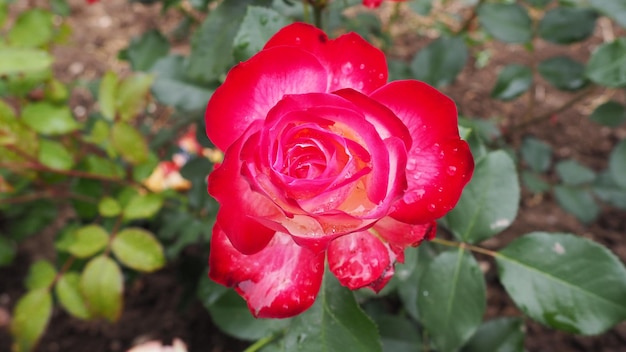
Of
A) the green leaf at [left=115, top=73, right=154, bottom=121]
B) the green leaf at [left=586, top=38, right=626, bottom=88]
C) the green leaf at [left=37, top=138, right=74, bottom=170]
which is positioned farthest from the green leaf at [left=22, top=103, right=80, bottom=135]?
the green leaf at [left=586, top=38, right=626, bottom=88]

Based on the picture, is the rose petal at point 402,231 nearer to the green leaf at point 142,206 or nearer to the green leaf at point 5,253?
the green leaf at point 142,206

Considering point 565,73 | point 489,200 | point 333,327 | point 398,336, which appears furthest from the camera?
point 565,73

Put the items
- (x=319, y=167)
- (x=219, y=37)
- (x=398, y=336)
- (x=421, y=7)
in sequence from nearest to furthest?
(x=319, y=167)
(x=219, y=37)
(x=398, y=336)
(x=421, y=7)

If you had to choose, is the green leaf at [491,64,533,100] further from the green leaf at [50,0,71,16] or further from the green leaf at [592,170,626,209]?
the green leaf at [50,0,71,16]

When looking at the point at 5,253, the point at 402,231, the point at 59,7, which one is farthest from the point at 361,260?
the point at 59,7

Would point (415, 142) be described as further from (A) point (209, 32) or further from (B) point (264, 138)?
(A) point (209, 32)

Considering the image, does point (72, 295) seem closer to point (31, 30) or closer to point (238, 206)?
point (31, 30)

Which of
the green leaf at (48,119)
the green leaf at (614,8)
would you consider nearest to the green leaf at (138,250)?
the green leaf at (48,119)
